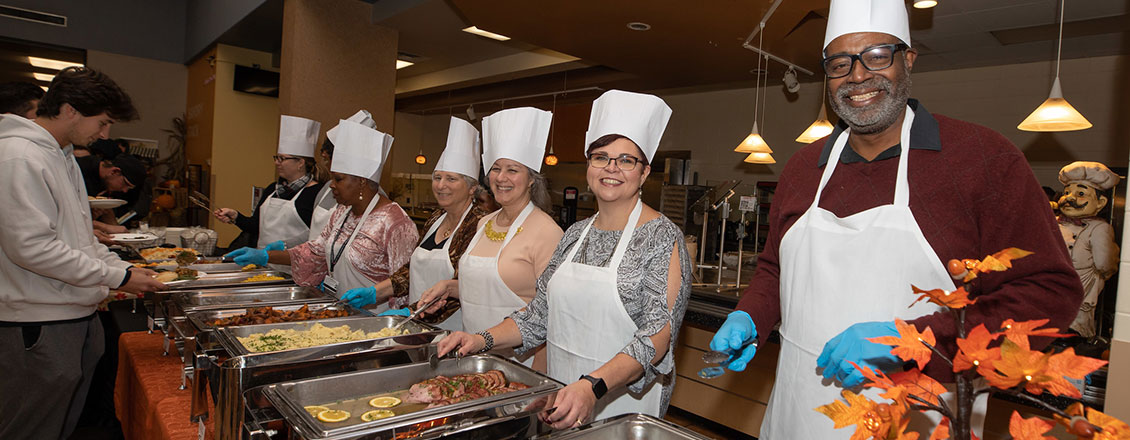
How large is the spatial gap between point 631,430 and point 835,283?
0.49m

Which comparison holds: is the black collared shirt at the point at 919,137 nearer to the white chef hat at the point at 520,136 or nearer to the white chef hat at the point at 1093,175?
the white chef hat at the point at 520,136

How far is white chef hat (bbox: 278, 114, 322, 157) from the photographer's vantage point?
406 centimetres

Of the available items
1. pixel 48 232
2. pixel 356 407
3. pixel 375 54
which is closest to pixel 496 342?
pixel 356 407

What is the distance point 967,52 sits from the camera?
17.0ft

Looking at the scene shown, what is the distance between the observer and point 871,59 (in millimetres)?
1167

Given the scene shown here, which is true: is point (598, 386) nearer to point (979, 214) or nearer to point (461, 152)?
point (979, 214)

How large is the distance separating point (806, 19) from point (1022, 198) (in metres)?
3.38

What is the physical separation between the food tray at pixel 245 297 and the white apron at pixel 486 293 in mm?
639

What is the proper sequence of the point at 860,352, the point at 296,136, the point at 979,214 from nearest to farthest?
the point at 860,352 < the point at 979,214 < the point at 296,136

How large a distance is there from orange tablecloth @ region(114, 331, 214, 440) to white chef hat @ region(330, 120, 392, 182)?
98 cm

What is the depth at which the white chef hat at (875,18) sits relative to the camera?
3.84ft

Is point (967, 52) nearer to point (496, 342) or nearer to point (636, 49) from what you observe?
point (636, 49)

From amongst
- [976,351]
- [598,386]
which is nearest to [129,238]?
[598,386]

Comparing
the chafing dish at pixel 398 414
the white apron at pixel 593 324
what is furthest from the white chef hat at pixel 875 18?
the chafing dish at pixel 398 414
